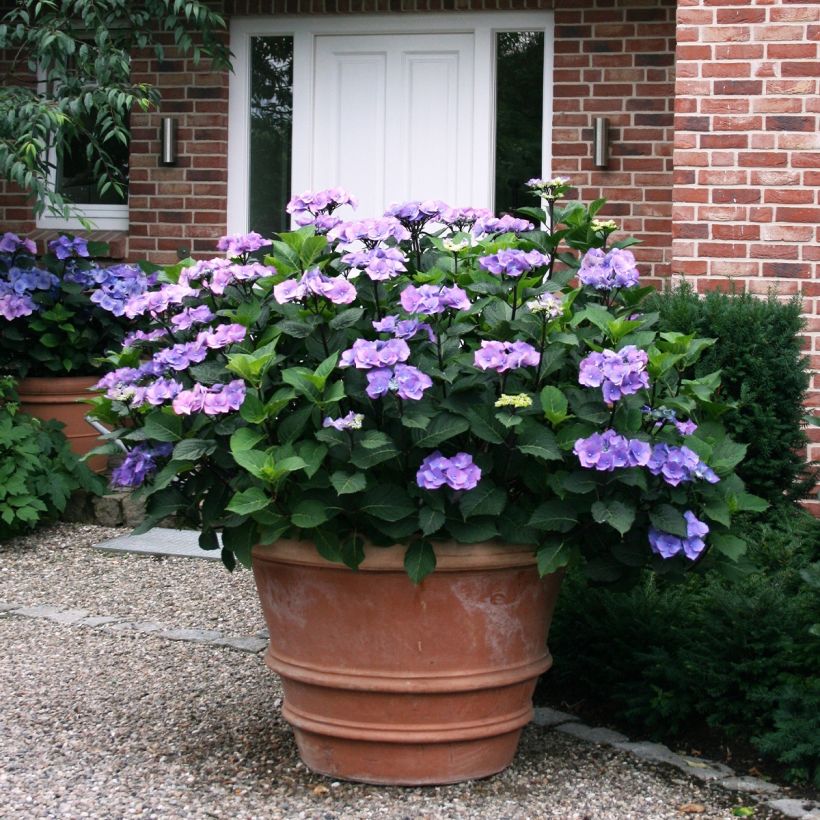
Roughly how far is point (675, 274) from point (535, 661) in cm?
272

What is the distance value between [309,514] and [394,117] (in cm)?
514

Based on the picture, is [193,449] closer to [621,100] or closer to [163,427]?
[163,427]

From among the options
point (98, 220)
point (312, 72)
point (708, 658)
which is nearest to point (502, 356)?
point (708, 658)

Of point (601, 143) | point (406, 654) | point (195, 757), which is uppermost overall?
point (601, 143)

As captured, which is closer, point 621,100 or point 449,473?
point 449,473

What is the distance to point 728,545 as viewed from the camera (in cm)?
296

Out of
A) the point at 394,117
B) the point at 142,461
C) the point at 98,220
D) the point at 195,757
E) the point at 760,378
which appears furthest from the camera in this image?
the point at 98,220

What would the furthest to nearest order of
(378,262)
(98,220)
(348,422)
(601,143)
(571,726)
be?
(98,220) < (601,143) < (571,726) < (378,262) < (348,422)

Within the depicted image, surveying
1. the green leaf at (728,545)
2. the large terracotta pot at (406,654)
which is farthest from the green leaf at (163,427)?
the green leaf at (728,545)

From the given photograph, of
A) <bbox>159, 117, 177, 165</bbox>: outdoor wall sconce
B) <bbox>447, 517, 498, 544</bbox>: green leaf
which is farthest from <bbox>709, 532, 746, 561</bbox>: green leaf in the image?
<bbox>159, 117, 177, 165</bbox>: outdoor wall sconce

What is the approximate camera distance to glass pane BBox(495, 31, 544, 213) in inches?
289

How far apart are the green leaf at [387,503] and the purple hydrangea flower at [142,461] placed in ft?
1.73

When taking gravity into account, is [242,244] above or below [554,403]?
above

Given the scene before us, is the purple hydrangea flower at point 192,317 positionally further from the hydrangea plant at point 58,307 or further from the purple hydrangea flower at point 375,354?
the hydrangea plant at point 58,307
